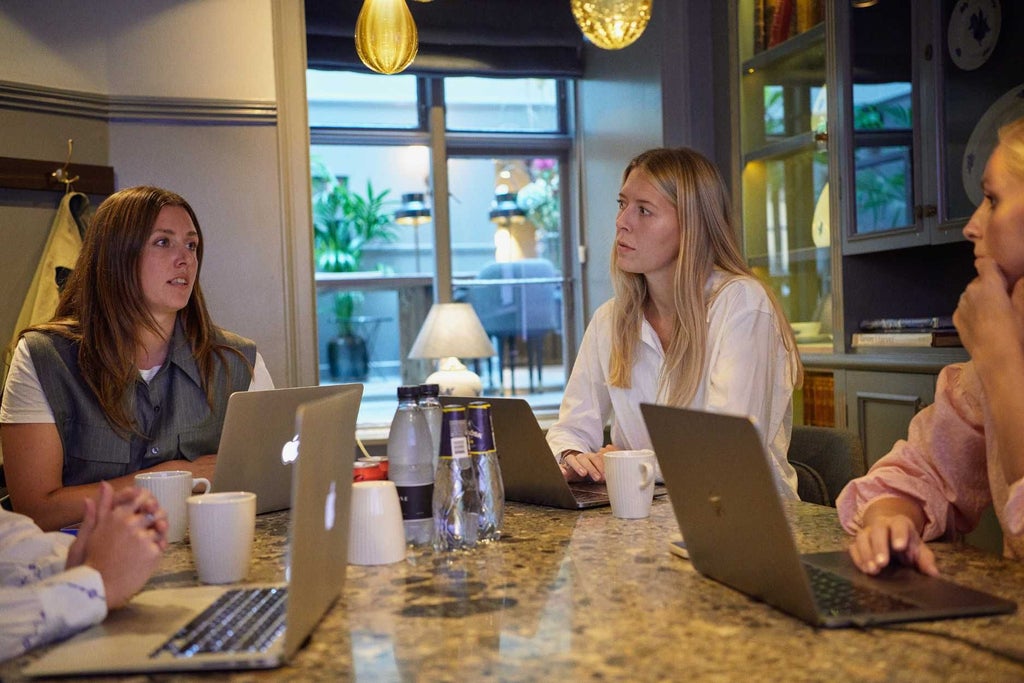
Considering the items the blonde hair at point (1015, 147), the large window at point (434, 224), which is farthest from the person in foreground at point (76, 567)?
the large window at point (434, 224)

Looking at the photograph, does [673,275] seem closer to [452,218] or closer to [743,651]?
[743,651]

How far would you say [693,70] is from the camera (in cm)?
422

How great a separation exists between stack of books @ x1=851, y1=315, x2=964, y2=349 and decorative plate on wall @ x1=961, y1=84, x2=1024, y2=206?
377 millimetres

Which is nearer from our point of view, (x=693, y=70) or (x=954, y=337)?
(x=954, y=337)

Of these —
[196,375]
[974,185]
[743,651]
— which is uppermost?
[974,185]

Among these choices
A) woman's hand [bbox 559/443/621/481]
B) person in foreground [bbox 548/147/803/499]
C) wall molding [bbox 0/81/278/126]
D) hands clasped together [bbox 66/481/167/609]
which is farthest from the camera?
wall molding [bbox 0/81/278/126]

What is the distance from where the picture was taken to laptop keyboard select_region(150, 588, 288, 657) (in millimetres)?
938

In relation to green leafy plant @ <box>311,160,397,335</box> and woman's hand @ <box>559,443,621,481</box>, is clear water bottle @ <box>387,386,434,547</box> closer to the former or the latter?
woman's hand @ <box>559,443,621,481</box>

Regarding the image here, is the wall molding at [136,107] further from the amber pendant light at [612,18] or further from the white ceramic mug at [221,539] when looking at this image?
the white ceramic mug at [221,539]

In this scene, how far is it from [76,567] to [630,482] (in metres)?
0.78

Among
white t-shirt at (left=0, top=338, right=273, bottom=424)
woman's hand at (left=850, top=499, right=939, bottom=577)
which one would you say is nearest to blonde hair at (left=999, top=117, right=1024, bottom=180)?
woman's hand at (left=850, top=499, right=939, bottom=577)

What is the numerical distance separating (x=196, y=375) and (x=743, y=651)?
155 centimetres

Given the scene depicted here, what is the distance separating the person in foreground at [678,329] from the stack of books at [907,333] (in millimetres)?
959

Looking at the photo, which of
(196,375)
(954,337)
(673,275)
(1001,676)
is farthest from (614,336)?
(1001,676)
